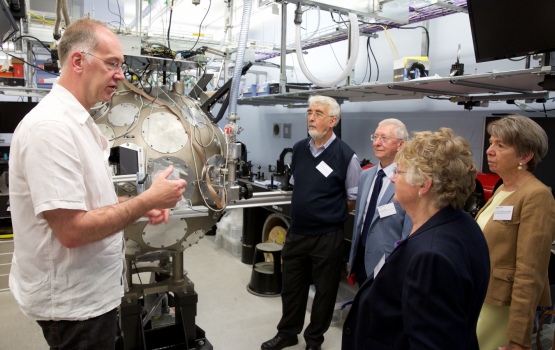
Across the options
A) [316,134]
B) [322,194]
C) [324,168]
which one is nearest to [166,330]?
[322,194]

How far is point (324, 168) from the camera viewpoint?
8.06ft

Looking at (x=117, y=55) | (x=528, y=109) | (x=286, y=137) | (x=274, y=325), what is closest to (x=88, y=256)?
(x=117, y=55)

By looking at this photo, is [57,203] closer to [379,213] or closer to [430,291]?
[430,291]

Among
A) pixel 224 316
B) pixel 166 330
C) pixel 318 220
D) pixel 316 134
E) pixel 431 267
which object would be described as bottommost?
pixel 224 316

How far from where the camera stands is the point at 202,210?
1946mm

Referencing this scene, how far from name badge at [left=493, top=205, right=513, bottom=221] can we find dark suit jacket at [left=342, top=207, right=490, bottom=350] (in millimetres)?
665

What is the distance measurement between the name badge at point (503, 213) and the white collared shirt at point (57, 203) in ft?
4.96

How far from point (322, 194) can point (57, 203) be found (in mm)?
1588

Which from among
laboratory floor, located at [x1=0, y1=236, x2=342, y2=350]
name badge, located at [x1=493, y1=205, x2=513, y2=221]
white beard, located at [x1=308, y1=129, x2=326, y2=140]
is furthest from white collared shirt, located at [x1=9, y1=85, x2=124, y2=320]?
laboratory floor, located at [x1=0, y1=236, x2=342, y2=350]

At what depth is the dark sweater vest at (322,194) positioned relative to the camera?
2.45 meters

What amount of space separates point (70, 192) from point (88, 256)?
10.0 inches

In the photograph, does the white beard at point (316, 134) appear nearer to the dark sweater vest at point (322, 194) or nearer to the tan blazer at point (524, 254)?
the dark sweater vest at point (322, 194)

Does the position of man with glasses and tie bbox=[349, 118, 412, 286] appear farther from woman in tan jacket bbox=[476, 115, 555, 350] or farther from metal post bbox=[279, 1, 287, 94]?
metal post bbox=[279, 1, 287, 94]

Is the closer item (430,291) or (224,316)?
(430,291)
